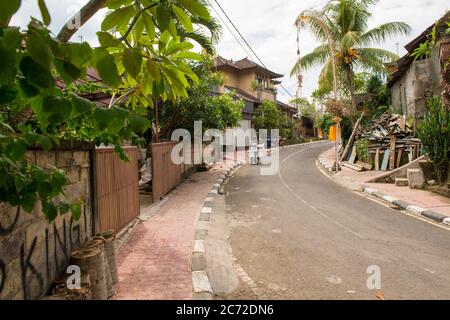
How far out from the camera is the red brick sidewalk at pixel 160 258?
14.5ft

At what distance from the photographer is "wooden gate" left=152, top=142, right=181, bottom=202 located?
1062 centimetres

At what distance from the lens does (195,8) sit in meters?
1.65

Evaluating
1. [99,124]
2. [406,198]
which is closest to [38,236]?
[99,124]

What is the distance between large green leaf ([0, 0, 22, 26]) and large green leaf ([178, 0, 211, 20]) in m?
0.71

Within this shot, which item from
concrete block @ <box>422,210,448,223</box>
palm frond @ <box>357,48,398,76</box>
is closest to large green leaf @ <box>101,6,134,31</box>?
concrete block @ <box>422,210,448,223</box>

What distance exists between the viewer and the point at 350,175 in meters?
15.7

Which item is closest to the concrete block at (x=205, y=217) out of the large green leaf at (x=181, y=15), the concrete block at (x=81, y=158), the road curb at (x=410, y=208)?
the concrete block at (x=81, y=158)

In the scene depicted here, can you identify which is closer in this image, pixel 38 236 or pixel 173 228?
pixel 38 236

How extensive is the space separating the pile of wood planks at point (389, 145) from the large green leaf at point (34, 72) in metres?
16.0

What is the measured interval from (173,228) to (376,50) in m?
20.3

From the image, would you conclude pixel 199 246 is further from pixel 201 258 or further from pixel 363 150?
pixel 363 150

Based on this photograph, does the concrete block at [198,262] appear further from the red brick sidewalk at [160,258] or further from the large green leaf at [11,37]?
the large green leaf at [11,37]

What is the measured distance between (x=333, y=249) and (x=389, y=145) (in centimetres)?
1220
